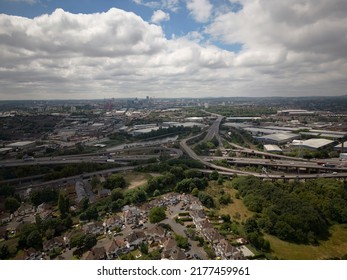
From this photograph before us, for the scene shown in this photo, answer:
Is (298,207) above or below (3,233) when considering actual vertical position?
above

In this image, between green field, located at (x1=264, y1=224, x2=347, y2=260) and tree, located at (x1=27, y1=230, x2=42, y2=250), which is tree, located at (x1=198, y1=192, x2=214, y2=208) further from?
tree, located at (x1=27, y1=230, x2=42, y2=250)

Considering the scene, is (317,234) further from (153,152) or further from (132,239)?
(153,152)

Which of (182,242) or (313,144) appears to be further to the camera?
(313,144)

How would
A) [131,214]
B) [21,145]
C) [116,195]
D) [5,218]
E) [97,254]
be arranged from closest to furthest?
[97,254] → [131,214] → [5,218] → [116,195] → [21,145]

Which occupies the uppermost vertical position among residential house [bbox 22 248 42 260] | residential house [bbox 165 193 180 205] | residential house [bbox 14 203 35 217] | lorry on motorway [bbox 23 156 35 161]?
residential house [bbox 22 248 42 260]

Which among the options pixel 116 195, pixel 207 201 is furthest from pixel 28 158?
pixel 207 201

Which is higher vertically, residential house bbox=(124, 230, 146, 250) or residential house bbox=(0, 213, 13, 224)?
residential house bbox=(124, 230, 146, 250)

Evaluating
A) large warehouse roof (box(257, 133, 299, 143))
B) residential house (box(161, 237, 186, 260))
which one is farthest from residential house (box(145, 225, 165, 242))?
large warehouse roof (box(257, 133, 299, 143))

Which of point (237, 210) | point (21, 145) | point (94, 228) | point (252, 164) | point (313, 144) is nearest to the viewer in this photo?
point (94, 228)

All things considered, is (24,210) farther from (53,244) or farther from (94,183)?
(53,244)

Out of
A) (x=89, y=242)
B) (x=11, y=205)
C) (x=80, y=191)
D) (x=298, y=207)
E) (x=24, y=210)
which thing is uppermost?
(x=298, y=207)
